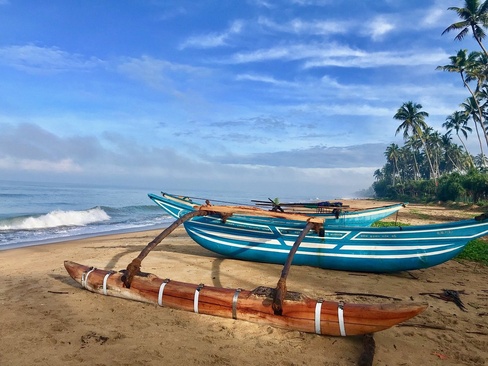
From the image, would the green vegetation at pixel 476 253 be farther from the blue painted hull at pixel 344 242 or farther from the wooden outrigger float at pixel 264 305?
the wooden outrigger float at pixel 264 305

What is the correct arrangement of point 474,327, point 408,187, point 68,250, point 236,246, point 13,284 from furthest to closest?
point 408,187
point 68,250
point 236,246
point 13,284
point 474,327

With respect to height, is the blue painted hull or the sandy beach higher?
the blue painted hull

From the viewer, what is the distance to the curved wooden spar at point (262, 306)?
12.1 feet

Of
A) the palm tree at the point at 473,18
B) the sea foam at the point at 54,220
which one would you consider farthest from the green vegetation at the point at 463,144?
the sea foam at the point at 54,220

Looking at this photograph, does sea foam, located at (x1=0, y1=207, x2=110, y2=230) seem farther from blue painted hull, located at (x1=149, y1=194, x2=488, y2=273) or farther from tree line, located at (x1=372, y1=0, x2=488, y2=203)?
tree line, located at (x1=372, y1=0, x2=488, y2=203)

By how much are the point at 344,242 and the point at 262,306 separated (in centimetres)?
328

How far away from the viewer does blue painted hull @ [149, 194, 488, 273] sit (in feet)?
20.7

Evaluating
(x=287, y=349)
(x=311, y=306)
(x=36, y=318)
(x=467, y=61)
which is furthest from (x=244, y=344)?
(x=467, y=61)

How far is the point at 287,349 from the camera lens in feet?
12.2

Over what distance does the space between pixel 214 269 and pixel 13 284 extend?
156 inches

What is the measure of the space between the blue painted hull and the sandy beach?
413 millimetres

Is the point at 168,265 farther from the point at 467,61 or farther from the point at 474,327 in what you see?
the point at 467,61

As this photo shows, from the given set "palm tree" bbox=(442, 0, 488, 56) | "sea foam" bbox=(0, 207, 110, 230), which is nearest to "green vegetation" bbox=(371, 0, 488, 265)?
"palm tree" bbox=(442, 0, 488, 56)

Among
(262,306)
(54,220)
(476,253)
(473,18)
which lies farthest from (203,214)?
(473,18)
